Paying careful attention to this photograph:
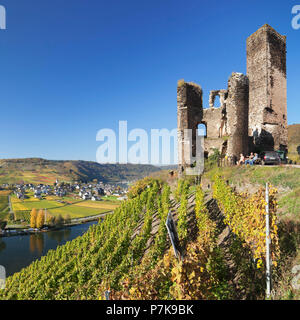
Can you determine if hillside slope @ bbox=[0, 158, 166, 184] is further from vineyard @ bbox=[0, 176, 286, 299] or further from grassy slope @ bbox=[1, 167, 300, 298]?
grassy slope @ bbox=[1, 167, 300, 298]

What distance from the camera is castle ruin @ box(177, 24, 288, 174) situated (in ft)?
63.1

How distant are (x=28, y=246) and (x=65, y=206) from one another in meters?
34.6

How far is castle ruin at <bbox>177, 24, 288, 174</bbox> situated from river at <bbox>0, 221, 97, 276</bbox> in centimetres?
4072

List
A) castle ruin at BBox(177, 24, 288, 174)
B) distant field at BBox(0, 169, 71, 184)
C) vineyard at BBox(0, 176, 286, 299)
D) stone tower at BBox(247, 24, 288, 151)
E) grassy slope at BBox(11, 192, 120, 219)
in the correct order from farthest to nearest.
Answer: distant field at BBox(0, 169, 71, 184) → grassy slope at BBox(11, 192, 120, 219) → stone tower at BBox(247, 24, 288, 151) → castle ruin at BBox(177, 24, 288, 174) → vineyard at BBox(0, 176, 286, 299)

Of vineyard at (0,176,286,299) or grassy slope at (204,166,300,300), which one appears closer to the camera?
vineyard at (0,176,286,299)

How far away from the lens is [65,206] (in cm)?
8438

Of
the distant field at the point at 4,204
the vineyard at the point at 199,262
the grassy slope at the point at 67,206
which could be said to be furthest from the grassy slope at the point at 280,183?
the distant field at the point at 4,204

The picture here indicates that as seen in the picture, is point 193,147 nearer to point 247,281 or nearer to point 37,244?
point 247,281

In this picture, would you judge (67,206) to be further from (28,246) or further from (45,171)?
(45,171)

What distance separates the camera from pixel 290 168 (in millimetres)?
10445

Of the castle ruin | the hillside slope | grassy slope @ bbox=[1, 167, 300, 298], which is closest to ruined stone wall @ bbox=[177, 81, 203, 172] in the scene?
the castle ruin

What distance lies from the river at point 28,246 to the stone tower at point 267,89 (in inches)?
1746

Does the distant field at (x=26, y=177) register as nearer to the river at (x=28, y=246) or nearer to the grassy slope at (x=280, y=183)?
the river at (x=28, y=246)

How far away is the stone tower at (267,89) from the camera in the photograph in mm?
20875
